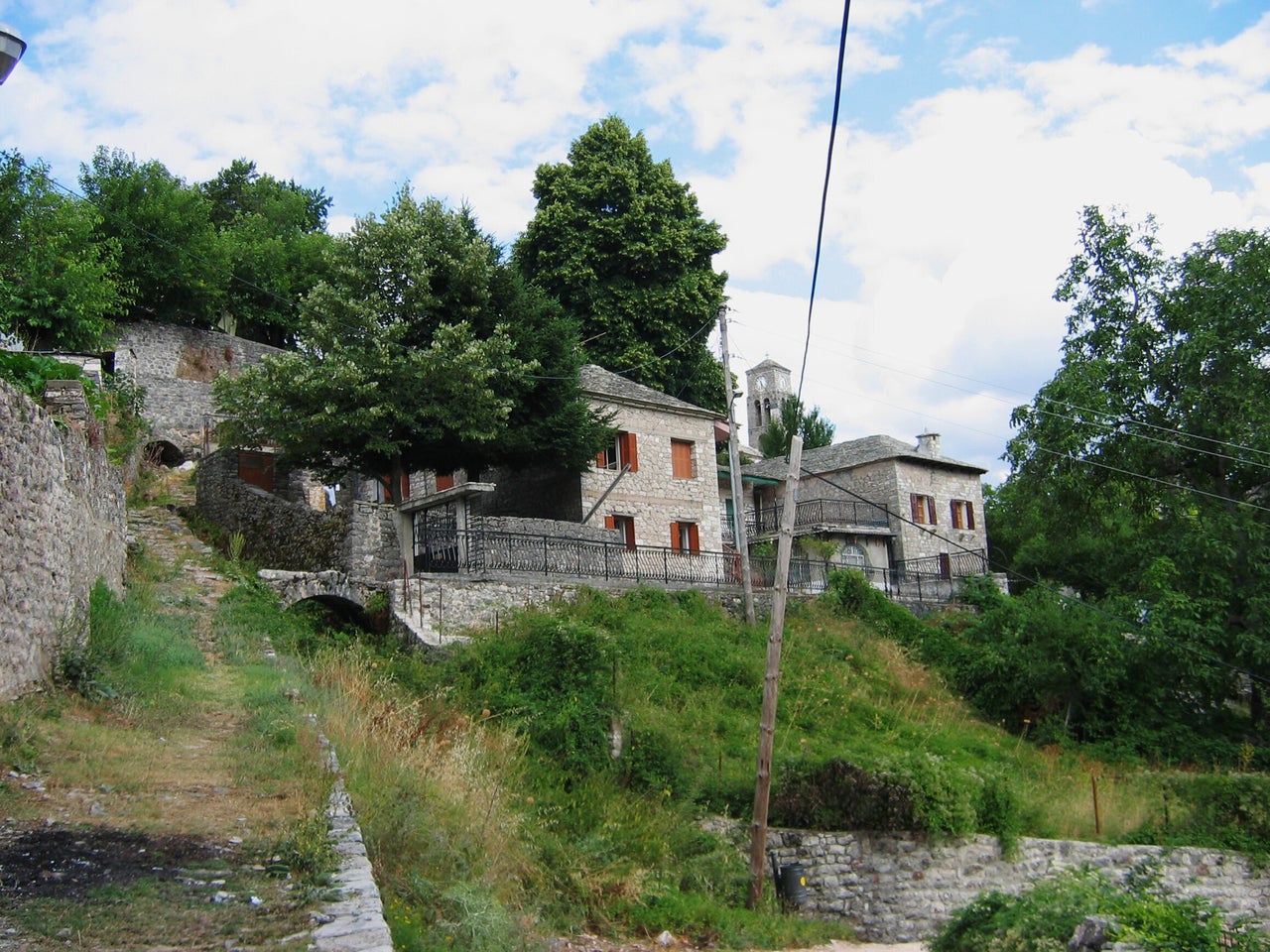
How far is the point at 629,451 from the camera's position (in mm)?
28344

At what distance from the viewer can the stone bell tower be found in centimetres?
6166

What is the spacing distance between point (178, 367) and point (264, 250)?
6.60 metres

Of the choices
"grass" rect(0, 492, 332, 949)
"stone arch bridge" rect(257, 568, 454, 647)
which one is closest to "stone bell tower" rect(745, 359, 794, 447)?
"stone arch bridge" rect(257, 568, 454, 647)

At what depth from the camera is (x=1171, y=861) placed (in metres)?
15.4

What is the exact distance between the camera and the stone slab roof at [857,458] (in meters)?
37.4

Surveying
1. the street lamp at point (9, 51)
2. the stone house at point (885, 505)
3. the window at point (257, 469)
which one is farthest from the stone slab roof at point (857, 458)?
the street lamp at point (9, 51)

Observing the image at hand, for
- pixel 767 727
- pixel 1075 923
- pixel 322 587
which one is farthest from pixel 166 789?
pixel 322 587

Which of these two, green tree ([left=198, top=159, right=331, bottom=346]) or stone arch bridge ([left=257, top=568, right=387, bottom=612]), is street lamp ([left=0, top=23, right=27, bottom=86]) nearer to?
stone arch bridge ([left=257, top=568, right=387, bottom=612])

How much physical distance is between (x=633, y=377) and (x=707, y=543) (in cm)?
760

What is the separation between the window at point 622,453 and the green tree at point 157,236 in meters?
15.9

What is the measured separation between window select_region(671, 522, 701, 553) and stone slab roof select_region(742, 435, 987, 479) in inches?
320

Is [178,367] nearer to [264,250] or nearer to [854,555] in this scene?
[264,250]

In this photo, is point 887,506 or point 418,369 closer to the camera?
point 418,369

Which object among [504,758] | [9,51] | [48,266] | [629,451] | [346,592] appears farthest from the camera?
[629,451]
